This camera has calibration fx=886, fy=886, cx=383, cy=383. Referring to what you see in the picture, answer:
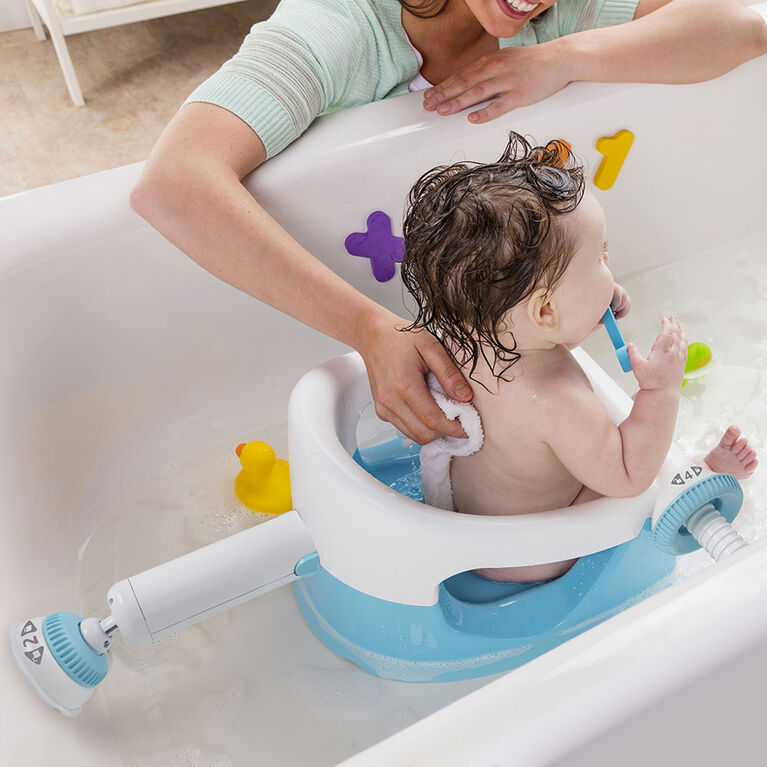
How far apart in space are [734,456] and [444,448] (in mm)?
388

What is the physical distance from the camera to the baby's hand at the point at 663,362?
0.81 metres

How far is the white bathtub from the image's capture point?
0.71m

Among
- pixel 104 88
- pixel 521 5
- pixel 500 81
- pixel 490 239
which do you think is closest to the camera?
pixel 490 239

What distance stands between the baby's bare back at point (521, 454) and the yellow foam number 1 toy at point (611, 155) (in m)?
0.51

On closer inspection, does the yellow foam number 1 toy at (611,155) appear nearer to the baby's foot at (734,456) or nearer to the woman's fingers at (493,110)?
the woman's fingers at (493,110)

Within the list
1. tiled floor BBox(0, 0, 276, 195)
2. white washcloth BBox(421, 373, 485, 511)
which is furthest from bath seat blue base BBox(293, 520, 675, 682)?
tiled floor BBox(0, 0, 276, 195)

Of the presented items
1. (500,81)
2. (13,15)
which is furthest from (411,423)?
(13,15)

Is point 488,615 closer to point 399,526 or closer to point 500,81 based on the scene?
point 399,526

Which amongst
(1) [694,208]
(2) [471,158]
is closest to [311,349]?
(2) [471,158]

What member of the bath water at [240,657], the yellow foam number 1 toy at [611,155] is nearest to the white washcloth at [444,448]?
the bath water at [240,657]

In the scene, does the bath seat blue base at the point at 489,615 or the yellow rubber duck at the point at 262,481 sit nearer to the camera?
the bath seat blue base at the point at 489,615

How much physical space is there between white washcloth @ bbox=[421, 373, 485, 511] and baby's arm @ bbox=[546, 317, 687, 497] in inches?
3.1

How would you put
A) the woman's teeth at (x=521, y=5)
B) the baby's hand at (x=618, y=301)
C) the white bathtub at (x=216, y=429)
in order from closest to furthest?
the white bathtub at (x=216, y=429) < the baby's hand at (x=618, y=301) < the woman's teeth at (x=521, y=5)

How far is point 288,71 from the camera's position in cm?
108
